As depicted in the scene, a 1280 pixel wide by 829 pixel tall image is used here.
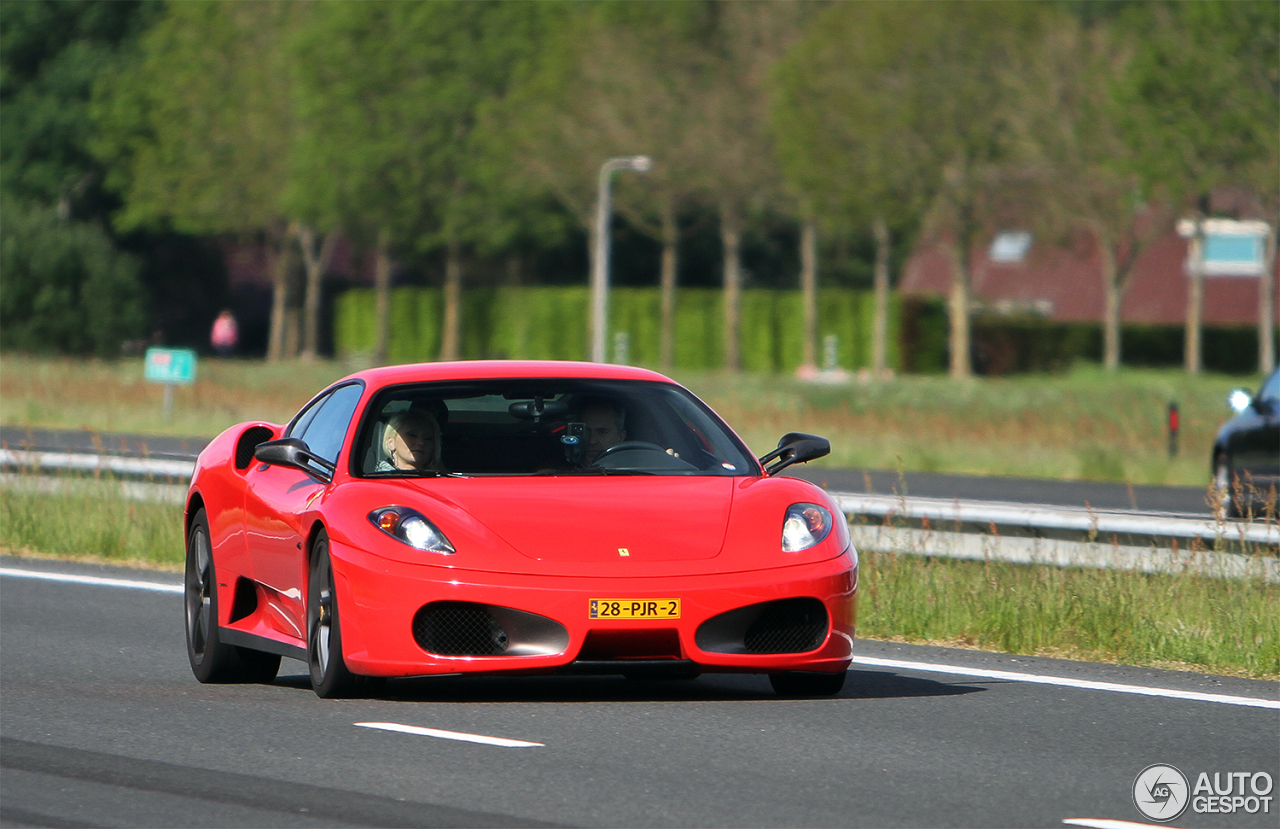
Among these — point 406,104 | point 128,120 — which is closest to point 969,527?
point 406,104

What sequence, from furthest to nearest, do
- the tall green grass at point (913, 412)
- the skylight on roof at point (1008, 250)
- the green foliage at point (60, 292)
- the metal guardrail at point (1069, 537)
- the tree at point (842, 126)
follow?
1. the skylight on roof at point (1008, 250)
2. the green foliage at point (60, 292)
3. the tree at point (842, 126)
4. the tall green grass at point (913, 412)
5. the metal guardrail at point (1069, 537)

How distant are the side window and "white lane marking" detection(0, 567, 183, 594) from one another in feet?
13.4

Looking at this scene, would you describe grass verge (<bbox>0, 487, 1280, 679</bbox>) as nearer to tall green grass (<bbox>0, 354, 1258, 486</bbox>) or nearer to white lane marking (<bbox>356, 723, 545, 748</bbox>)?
white lane marking (<bbox>356, 723, 545, 748</bbox>)

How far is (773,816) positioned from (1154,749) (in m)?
1.95

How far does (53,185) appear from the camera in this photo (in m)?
76.7

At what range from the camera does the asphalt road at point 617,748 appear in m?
6.85

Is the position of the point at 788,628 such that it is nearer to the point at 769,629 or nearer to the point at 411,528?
the point at 769,629

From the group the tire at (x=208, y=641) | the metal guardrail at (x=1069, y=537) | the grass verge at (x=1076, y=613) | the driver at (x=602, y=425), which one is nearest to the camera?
the driver at (x=602, y=425)

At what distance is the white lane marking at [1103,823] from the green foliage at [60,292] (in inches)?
2160

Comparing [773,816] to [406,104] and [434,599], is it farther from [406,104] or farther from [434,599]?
[406,104]

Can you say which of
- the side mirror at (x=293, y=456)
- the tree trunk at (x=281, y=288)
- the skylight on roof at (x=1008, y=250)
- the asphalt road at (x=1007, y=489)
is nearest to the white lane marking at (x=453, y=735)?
the side mirror at (x=293, y=456)

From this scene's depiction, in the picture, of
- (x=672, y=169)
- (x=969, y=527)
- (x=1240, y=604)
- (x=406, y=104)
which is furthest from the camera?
(x=406, y=104)

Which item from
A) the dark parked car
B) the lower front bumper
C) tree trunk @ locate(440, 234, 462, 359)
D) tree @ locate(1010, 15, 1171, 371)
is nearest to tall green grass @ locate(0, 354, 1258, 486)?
tree @ locate(1010, 15, 1171, 371)

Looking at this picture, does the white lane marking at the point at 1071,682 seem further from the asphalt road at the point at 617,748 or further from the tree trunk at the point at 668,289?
the tree trunk at the point at 668,289
